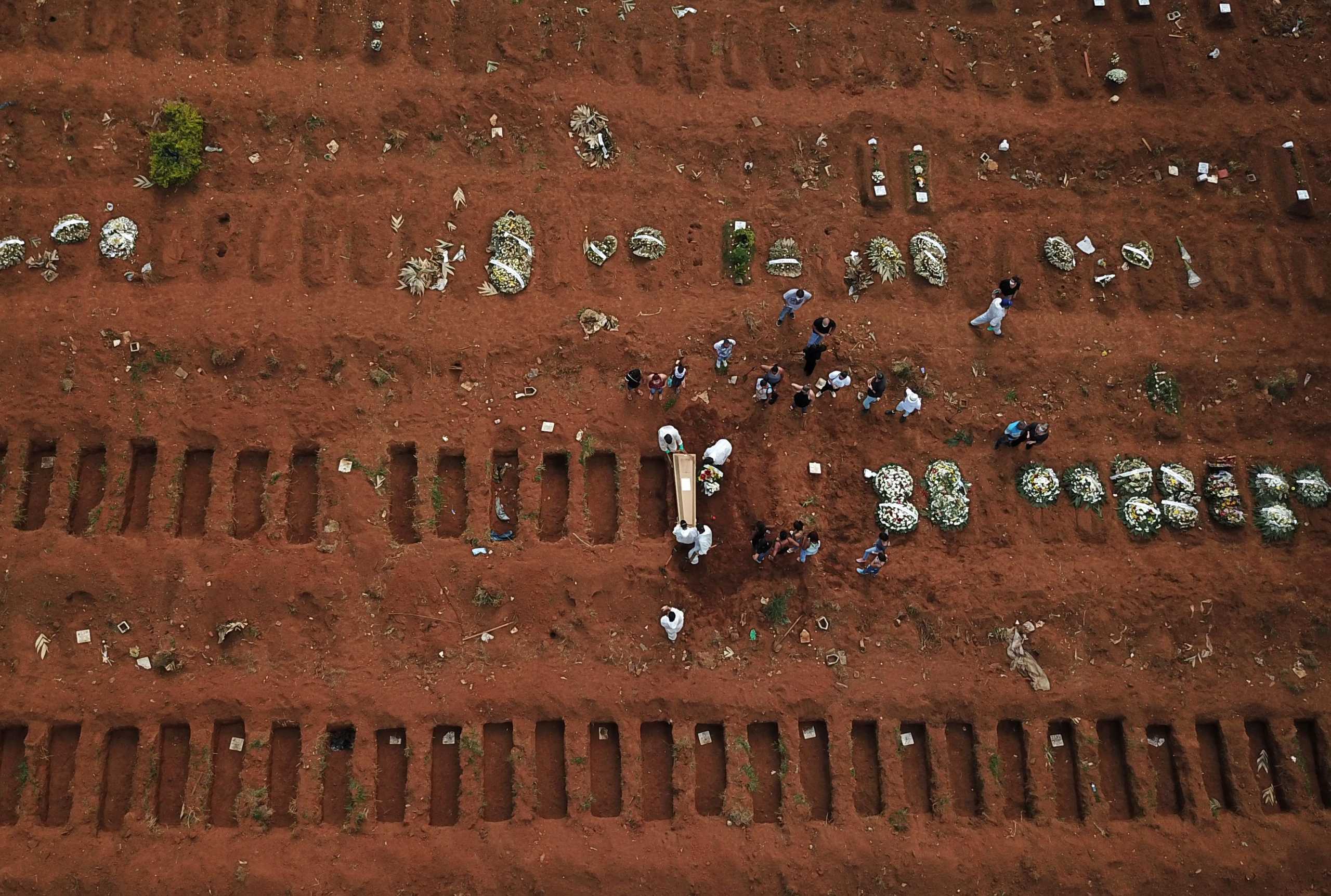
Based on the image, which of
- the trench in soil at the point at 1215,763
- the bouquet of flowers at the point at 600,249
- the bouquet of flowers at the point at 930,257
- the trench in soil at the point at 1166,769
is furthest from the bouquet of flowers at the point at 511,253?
the trench in soil at the point at 1215,763

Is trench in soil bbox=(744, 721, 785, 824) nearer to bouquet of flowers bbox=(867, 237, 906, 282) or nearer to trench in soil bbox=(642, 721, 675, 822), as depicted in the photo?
trench in soil bbox=(642, 721, 675, 822)

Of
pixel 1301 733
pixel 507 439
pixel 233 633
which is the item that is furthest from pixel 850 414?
pixel 233 633

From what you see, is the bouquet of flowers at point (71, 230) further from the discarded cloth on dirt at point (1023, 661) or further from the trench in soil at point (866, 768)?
the discarded cloth on dirt at point (1023, 661)

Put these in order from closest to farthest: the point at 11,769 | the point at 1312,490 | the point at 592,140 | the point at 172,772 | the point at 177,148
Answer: the point at 11,769, the point at 172,772, the point at 1312,490, the point at 177,148, the point at 592,140

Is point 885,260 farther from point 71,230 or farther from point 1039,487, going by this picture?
point 71,230

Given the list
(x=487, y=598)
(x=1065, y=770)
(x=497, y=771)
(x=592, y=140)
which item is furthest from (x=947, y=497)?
(x=592, y=140)

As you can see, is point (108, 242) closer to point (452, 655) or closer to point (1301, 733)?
point (452, 655)
